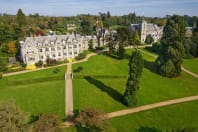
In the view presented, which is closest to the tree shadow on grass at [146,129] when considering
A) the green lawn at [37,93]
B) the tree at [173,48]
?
the green lawn at [37,93]

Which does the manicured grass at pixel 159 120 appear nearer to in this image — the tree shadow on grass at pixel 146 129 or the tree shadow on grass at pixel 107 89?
the tree shadow on grass at pixel 146 129

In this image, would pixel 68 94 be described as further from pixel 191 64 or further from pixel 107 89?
pixel 191 64

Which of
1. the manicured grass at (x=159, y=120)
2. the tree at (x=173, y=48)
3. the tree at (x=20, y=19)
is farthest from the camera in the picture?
the tree at (x=20, y=19)

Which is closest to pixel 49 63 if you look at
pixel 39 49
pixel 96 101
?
pixel 39 49

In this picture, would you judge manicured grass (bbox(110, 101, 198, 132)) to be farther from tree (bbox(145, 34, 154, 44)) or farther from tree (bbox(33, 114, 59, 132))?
tree (bbox(145, 34, 154, 44))

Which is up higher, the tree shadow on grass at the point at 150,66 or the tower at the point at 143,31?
the tower at the point at 143,31

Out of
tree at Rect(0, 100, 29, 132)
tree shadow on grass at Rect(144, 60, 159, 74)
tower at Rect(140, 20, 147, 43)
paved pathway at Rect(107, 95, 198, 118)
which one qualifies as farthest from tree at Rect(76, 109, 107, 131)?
tower at Rect(140, 20, 147, 43)

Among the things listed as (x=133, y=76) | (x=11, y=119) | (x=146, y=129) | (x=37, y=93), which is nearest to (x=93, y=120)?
(x=146, y=129)
